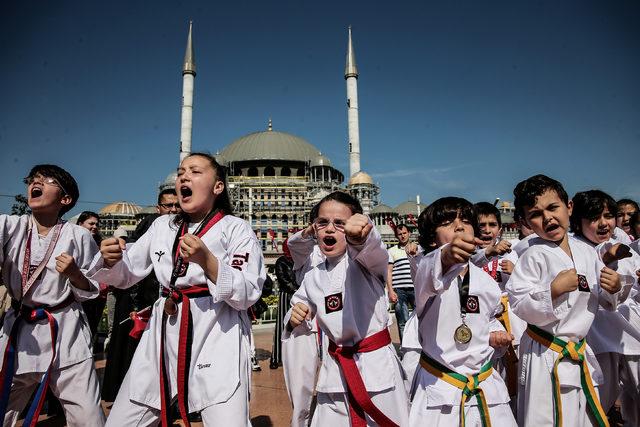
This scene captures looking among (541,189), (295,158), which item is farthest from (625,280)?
(295,158)

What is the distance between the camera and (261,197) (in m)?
Answer: 53.5

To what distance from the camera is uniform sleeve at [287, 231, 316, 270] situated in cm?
405

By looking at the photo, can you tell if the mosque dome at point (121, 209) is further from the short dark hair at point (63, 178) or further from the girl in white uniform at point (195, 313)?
the girl in white uniform at point (195, 313)

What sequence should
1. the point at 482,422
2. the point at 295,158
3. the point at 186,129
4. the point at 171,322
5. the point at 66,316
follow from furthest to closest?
1. the point at 295,158
2. the point at 186,129
3. the point at 66,316
4. the point at 171,322
5. the point at 482,422

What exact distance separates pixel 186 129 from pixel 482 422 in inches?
1731

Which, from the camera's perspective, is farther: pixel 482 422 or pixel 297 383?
pixel 297 383

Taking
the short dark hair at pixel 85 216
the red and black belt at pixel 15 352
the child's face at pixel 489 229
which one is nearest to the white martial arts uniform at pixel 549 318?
the child's face at pixel 489 229

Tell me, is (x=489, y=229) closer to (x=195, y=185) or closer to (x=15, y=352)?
(x=195, y=185)

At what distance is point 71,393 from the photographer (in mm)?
2877

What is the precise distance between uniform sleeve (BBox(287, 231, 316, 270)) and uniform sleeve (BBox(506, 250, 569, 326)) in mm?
1815

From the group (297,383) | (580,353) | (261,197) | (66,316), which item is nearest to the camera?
(580,353)

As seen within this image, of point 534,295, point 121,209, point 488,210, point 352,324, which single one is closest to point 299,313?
point 352,324

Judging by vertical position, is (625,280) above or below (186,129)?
below

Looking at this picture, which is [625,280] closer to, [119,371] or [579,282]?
[579,282]
